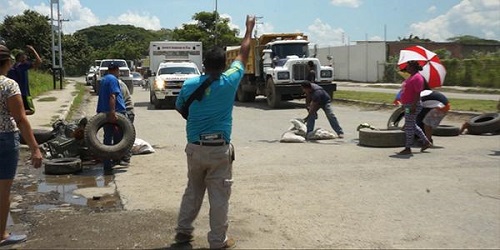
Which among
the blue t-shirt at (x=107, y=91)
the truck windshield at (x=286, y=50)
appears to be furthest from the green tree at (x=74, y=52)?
the blue t-shirt at (x=107, y=91)

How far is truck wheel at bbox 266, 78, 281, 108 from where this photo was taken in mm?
22672

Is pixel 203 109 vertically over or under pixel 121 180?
over

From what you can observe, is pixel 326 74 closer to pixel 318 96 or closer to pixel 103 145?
pixel 318 96

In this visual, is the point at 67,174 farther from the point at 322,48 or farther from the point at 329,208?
the point at 322,48

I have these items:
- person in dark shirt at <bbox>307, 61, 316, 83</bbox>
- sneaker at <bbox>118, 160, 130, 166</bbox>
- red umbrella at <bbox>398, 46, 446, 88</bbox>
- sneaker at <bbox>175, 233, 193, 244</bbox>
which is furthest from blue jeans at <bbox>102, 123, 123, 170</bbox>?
person in dark shirt at <bbox>307, 61, 316, 83</bbox>

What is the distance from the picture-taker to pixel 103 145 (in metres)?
9.41

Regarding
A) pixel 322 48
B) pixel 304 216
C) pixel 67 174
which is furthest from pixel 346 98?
pixel 322 48

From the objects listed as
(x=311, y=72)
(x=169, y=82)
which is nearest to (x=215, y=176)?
(x=311, y=72)

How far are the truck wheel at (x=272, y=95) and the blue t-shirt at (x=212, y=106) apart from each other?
1743 centimetres

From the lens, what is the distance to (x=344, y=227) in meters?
5.82

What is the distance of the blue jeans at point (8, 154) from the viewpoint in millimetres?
5363

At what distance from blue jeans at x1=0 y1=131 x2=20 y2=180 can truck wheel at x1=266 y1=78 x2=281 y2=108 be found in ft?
57.3

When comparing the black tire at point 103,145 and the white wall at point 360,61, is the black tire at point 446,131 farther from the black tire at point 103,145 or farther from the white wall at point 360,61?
the white wall at point 360,61

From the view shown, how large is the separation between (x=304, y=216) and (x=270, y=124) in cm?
1080
